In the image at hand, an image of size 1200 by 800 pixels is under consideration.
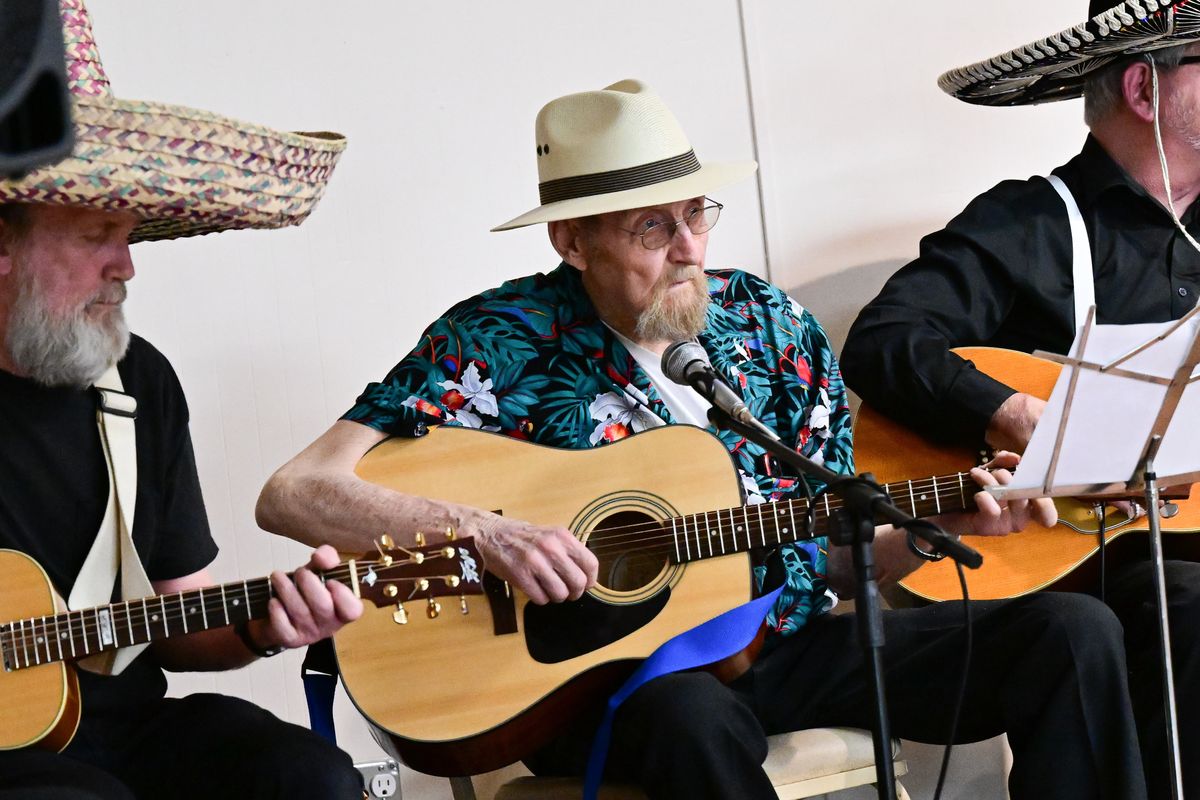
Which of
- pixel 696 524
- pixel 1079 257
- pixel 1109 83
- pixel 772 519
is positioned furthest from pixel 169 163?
pixel 1109 83

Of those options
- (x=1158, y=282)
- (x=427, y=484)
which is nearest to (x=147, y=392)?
(x=427, y=484)

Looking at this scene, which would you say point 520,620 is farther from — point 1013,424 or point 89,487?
point 1013,424

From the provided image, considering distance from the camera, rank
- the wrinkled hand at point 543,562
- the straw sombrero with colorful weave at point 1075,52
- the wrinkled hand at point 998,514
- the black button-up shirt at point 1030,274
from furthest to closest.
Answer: the black button-up shirt at point 1030,274
the straw sombrero with colorful weave at point 1075,52
the wrinkled hand at point 998,514
the wrinkled hand at point 543,562

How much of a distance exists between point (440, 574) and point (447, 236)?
1.31m

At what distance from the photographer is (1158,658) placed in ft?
8.14

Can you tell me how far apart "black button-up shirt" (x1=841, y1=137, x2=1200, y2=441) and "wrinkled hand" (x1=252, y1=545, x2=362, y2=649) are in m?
1.32

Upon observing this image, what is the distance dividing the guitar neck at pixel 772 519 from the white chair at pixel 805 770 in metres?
0.35

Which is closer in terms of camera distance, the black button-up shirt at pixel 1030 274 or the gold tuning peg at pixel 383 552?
the gold tuning peg at pixel 383 552

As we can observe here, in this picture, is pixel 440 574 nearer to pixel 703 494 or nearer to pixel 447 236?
pixel 703 494

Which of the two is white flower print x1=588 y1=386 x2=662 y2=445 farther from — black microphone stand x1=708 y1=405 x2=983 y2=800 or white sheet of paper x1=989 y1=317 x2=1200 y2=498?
black microphone stand x1=708 y1=405 x2=983 y2=800

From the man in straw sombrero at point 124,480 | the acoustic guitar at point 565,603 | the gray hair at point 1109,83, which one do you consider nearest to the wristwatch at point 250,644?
the man in straw sombrero at point 124,480

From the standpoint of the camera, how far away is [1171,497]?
237 centimetres

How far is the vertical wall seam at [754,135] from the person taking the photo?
11.0 feet

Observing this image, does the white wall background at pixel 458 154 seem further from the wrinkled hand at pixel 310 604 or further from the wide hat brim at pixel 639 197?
the wrinkled hand at pixel 310 604
